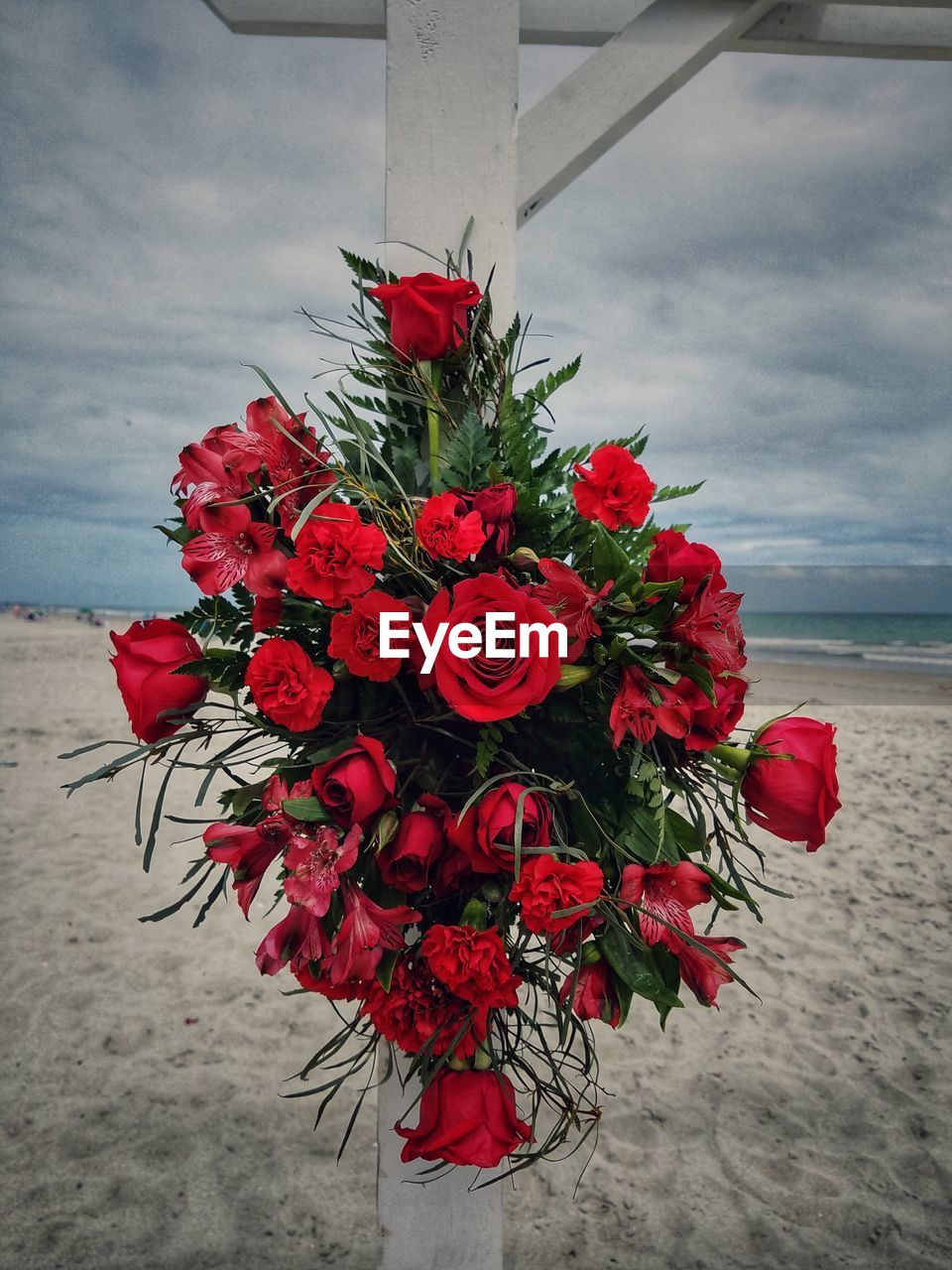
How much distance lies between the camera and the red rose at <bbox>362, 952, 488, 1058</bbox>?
67 cm

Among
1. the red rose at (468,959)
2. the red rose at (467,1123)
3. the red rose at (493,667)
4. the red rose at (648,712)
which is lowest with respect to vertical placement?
the red rose at (467,1123)

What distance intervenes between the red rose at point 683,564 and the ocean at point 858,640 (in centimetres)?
1216

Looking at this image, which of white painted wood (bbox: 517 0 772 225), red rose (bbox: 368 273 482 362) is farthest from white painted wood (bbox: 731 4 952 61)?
red rose (bbox: 368 273 482 362)

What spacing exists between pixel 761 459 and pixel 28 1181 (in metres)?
30.6

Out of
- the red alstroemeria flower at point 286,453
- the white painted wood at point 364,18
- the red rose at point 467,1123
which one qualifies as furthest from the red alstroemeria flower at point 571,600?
the white painted wood at point 364,18

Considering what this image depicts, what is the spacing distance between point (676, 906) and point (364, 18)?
46.2 inches

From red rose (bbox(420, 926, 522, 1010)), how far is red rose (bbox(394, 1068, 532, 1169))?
0.42 ft

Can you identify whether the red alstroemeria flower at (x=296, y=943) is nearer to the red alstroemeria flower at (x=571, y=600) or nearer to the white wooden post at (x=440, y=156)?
the red alstroemeria flower at (x=571, y=600)

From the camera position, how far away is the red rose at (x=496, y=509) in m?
0.65

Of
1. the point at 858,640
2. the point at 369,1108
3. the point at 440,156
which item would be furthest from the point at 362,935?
the point at 858,640

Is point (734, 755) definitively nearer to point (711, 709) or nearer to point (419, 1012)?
point (711, 709)

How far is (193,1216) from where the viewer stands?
1619 millimetres

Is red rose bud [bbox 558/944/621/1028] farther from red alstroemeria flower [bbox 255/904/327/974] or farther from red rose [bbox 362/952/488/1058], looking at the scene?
red alstroemeria flower [bbox 255/904/327/974]

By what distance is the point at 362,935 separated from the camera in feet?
1.96
